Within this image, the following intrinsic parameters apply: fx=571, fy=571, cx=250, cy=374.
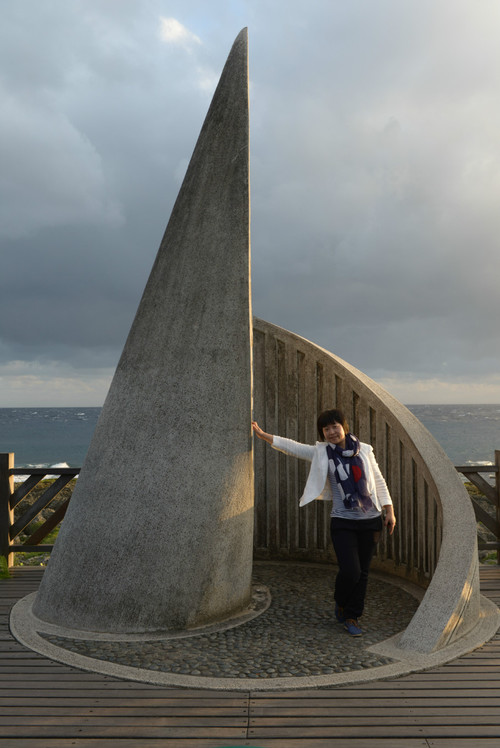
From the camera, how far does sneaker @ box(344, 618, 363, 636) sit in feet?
14.7

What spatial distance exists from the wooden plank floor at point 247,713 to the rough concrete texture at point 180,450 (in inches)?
35.4

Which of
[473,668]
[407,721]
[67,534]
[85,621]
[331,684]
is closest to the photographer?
[407,721]

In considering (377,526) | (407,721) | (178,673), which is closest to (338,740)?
(407,721)

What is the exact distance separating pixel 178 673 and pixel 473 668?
1970mm

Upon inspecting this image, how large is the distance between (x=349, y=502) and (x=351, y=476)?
0.21 m

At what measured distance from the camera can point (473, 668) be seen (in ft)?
12.6

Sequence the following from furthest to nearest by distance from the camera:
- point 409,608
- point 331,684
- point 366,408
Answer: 1. point 366,408
2. point 409,608
3. point 331,684

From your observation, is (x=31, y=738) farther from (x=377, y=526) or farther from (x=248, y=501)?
(x=377, y=526)

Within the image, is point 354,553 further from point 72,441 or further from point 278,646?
point 72,441

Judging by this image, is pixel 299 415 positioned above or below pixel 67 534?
above

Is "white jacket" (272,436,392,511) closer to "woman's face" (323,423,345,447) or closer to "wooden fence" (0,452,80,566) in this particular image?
"woman's face" (323,423,345,447)

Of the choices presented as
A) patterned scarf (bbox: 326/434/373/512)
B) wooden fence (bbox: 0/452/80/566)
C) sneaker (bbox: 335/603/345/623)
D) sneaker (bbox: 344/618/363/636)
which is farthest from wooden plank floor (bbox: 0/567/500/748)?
wooden fence (bbox: 0/452/80/566)

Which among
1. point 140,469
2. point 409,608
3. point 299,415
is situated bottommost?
point 409,608

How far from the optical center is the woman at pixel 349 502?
4.56 m
